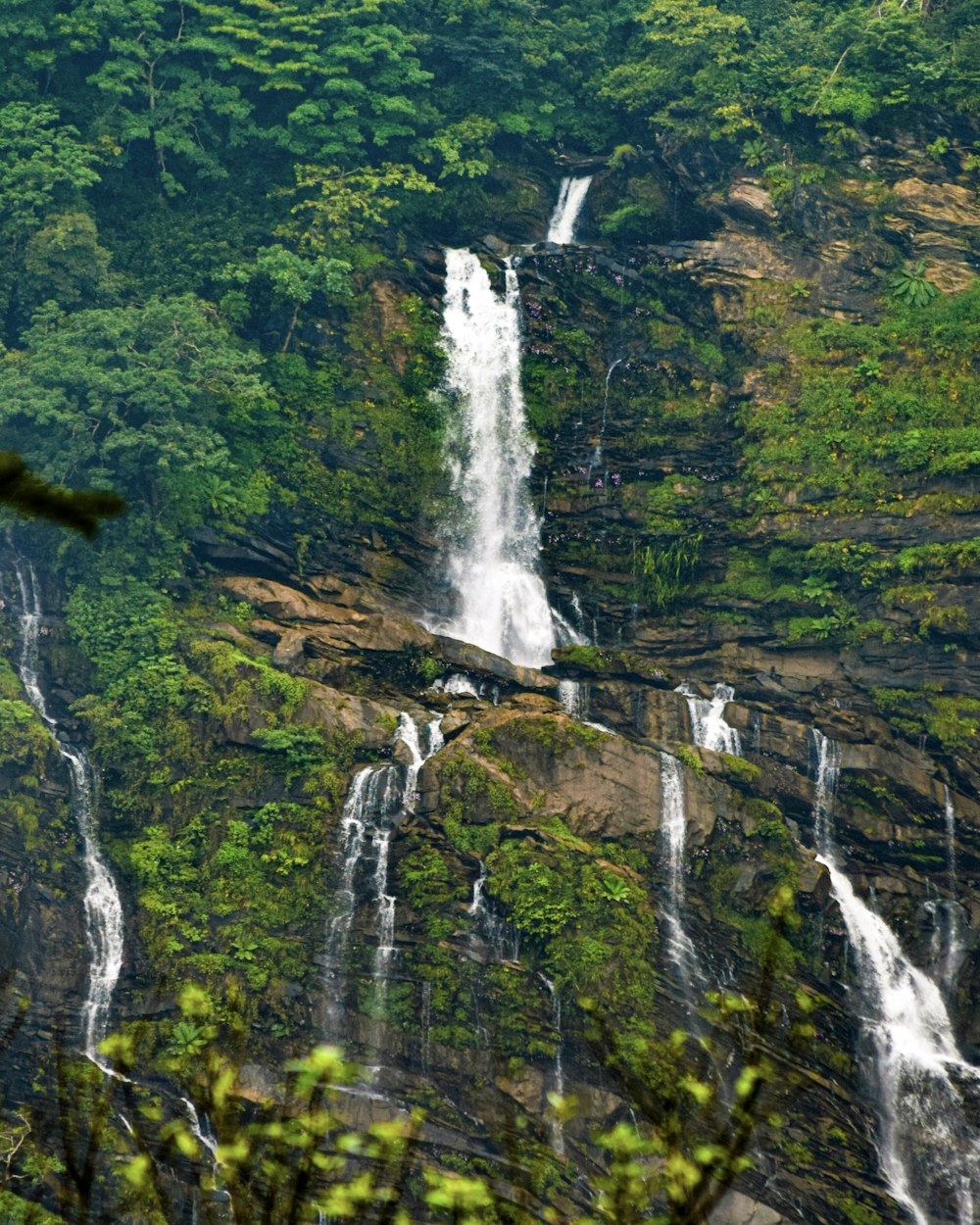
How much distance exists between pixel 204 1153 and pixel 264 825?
16.5 feet

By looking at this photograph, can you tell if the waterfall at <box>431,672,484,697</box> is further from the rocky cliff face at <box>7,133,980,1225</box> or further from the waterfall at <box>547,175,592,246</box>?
the waterfall at <box>547,175,592,246</box>

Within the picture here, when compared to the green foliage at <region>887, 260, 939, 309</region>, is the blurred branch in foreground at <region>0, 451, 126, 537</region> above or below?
below

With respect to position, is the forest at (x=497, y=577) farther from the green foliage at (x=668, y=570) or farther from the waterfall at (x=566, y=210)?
the waterfall at (x=566, y=210)

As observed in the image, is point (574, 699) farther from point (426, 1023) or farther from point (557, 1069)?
point (557, 1069)

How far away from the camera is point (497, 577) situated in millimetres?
27641

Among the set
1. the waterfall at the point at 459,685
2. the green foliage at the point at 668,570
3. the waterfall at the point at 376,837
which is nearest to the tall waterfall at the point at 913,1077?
the green foliage at the point at 668,570

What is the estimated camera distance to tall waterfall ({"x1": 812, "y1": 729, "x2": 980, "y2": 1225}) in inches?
781

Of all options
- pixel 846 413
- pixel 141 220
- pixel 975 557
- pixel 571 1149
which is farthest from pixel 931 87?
pixel 571 1149

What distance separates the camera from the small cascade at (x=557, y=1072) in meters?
19.3

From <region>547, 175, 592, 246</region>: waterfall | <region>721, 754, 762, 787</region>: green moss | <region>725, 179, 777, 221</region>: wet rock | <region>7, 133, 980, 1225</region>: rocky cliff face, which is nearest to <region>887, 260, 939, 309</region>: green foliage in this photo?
<region>7, 133, 980, 1225</region>: rocky cliff face

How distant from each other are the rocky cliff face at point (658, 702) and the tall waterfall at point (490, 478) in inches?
18.1

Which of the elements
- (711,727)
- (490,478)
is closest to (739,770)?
(711,727)

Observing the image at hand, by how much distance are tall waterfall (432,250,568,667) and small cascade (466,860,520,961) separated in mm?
6815

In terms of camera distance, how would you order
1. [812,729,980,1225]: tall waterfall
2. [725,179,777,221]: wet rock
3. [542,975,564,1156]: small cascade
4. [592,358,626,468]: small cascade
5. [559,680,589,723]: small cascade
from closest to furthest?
[542,975,564,1156]: small cascade
[812,729,980,1225]: tall waterfall
[559,680,589,723]: small cascade
[592,358,626,468]: small cascade
[725,179,777,221]: wet rock
